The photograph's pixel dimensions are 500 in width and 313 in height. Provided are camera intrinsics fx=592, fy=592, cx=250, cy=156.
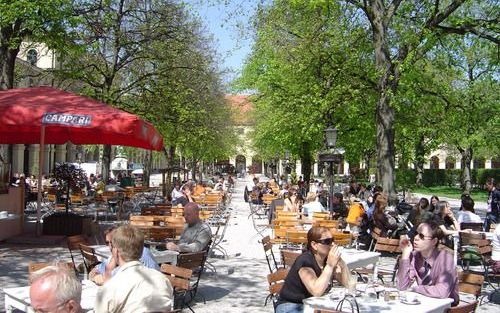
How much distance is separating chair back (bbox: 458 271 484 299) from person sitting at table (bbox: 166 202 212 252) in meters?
3.52

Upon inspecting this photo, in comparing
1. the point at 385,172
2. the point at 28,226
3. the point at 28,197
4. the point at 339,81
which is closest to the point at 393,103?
the point at 385,172

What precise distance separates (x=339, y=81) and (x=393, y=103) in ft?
17.7

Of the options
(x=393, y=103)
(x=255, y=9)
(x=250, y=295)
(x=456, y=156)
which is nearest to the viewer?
(x=250, y=295)

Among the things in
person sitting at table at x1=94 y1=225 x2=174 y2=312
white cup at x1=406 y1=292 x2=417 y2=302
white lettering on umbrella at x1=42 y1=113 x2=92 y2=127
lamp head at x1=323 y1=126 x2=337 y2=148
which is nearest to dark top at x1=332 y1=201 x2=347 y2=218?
lamp head at x1=323 y1=126 x2=337 y2=148

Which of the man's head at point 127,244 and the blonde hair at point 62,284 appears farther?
the man's head at point 127,244

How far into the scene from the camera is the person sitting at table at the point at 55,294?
276cm

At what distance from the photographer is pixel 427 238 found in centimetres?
572

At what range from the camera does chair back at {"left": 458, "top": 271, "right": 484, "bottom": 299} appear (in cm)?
613

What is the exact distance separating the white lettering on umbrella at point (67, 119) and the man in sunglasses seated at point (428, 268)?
661cm

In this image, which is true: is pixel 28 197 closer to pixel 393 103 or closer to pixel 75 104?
pixel 75 104

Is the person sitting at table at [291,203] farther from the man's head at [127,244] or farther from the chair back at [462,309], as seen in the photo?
the man's head at [127,244]

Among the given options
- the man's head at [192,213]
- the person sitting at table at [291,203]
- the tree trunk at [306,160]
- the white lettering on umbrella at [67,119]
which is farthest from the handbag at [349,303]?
the tree trunk at [306,160]

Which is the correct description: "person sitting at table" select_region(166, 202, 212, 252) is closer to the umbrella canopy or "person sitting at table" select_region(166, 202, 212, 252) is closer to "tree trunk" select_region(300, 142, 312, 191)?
the umbrella canopy

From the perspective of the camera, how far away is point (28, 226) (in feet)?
50.4
